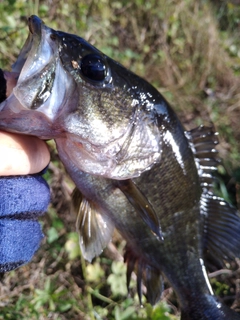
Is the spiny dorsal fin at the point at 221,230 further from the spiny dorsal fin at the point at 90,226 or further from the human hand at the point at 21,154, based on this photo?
the human hand at the point at 21,154

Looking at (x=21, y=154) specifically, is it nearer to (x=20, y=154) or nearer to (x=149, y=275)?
(x=20, y=154)

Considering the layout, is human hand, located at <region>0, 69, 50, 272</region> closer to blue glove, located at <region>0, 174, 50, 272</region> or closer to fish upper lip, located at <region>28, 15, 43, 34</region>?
blue glove, located at <region>0, 174, 50, 272</region>

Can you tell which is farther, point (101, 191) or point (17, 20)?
point (17, 20)

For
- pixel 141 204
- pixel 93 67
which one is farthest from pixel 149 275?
pixel 93 67

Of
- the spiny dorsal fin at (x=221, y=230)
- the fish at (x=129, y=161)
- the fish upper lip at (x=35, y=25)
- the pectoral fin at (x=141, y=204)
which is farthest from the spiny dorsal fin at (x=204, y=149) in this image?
the fish upper lip at (x=35, y=25)

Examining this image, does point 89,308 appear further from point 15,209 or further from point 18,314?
point 15,209

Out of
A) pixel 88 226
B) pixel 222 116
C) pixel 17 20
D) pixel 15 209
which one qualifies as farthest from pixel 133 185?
pixel 222 116
